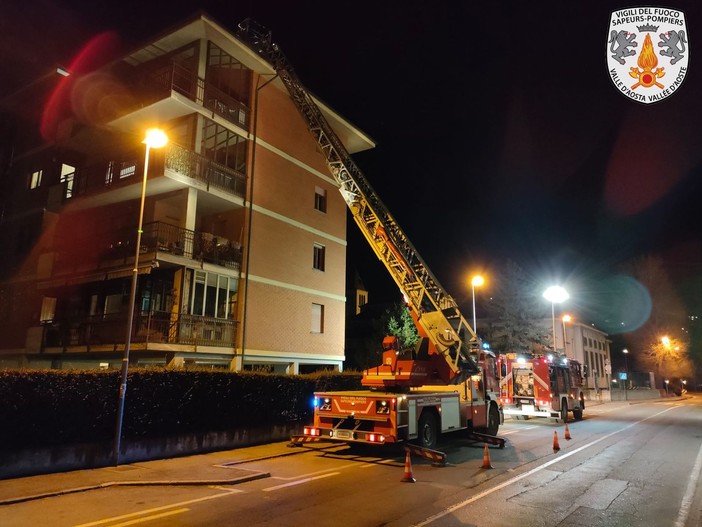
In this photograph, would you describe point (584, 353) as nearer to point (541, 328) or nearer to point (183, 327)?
point (541, 328)

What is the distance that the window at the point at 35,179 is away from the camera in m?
27.5

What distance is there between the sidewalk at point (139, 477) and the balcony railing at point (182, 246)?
30.0ft

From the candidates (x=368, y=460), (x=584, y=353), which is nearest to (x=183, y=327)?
(x=368, y=460)

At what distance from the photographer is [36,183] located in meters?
27.6

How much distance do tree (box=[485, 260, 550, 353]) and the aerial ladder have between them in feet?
102

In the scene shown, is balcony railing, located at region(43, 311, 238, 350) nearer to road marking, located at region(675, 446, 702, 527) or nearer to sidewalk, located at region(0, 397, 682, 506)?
sidewalk, located at region(0, 397, 682, 506)

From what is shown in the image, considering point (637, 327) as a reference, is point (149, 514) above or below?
below

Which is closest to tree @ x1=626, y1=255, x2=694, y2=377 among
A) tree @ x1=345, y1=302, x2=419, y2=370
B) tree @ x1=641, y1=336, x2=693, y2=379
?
tree @ x1=641, y1=336, x2=693, y2=379

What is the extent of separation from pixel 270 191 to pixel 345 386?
10.0 metres

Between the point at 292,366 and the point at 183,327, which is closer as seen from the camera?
the point at 183,327

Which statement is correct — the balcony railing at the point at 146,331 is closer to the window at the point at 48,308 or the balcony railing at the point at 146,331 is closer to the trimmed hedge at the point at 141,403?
the window at the point at 48,308

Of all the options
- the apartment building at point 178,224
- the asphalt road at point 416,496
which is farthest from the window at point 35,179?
the asphalt road at point 416,496

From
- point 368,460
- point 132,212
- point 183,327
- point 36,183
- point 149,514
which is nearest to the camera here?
point 149,514

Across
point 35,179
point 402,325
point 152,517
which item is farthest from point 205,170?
point 402,325
